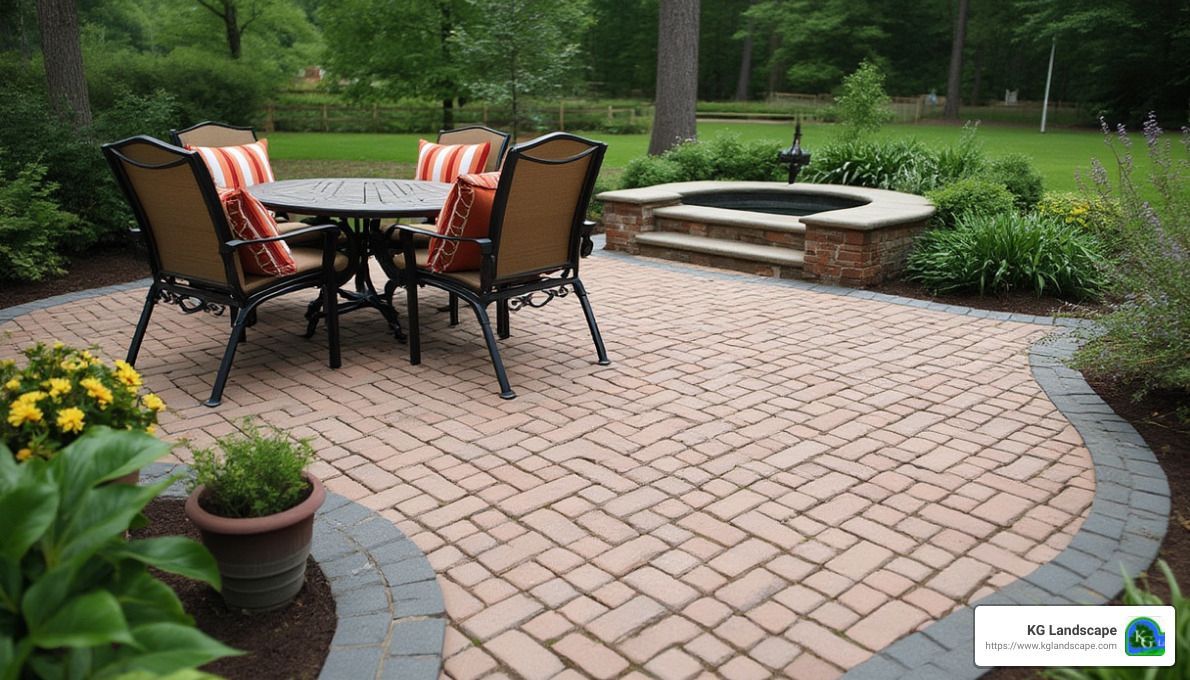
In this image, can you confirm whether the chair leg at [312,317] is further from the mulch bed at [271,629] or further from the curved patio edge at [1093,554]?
the curved patio edge at [1093,554]

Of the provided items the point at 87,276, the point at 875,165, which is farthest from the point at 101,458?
the point at 875,165

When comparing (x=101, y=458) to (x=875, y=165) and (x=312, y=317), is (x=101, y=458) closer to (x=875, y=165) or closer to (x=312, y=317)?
(x=312, y=317)

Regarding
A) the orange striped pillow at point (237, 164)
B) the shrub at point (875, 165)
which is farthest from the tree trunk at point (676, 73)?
the orange striped pillow at point (237, 164)

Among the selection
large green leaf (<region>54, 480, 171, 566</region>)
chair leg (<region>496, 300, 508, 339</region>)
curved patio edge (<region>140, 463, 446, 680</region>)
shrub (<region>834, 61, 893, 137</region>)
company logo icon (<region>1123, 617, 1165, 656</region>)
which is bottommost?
curved patio edge (<region>140, 463, 446, 680</region>)

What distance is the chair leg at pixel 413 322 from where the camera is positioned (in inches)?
173

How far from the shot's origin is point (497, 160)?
598cm

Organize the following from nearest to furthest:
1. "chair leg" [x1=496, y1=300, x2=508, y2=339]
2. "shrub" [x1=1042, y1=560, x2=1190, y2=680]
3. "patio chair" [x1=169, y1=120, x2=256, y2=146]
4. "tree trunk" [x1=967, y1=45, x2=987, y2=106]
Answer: "shrub" [x1=1042, y1=560, x2=1190, y2=680], "chair leg" [x1=496, y1=300, x2=508, y2=339], "patio chair" [x1=169, y1=120, x2=256, y2=146], "tree trunk" [x1=967, y1=45, x2=987, y2=106]

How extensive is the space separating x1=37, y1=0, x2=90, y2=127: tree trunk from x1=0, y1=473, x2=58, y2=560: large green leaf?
7.93 m

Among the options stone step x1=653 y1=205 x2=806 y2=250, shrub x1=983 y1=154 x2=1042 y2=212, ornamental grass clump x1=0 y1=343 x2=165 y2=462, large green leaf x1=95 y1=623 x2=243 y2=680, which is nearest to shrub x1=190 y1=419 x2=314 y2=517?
ornamental grass clump x1=0 y1=343 x2=165 y2=462

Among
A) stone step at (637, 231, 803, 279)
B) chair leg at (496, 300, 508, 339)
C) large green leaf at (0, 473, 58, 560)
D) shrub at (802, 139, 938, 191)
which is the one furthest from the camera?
shrub at (802, 139, 938, 191)

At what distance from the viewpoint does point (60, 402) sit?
6.70 ft

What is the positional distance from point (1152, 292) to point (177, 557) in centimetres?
377

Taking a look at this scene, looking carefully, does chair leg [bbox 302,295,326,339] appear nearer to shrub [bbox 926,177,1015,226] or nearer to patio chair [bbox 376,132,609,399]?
patio chair [bbox 376,132,609,399]

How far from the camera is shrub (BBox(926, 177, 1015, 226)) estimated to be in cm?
698
